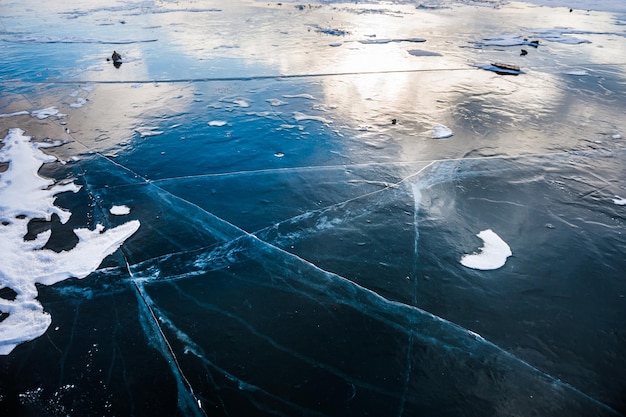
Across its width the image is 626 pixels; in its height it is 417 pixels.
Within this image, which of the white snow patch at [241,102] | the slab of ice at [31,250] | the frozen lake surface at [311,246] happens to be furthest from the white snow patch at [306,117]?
the slab of ice at [31,250]

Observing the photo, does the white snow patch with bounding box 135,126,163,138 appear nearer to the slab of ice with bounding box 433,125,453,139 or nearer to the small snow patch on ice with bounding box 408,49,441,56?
the slab of ice with bounding box 433,125,453,139

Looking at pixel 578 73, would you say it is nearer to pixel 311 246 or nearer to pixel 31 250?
pixel 311 246

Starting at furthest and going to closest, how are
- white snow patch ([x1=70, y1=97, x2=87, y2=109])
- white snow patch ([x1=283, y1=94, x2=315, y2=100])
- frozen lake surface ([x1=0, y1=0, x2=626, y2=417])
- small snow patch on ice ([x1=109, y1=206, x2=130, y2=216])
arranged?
white snow patch ([x1=283, y1=94, x2=315, y2=100]) → white snow patch ([x1=70, y1=97, x2=87, y2=109]) → small snow patch on ice ([x1=109, y1=206, x2=130, y2=216]) → frozen lake surface ([x1=0, y1=0, x2=626, y2=417])

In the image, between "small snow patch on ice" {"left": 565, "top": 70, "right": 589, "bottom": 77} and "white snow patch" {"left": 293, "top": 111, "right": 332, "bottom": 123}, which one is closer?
"white snow patch" {"left": 293, "top": 111, "right": 332, "bottom": 123}

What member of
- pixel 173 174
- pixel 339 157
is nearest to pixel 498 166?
pixel 339 157

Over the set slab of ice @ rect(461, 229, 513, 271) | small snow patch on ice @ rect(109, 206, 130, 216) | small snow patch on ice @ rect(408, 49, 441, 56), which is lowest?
slab of ice @ rect(461, 229, 513, 271)

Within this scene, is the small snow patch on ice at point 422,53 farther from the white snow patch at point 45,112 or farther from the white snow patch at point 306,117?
the white snow patch at point 45,112

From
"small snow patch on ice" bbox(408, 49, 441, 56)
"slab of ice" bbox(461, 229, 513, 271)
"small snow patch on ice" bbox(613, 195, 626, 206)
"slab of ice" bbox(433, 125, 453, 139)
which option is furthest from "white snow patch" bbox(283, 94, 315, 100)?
"small snow patch on ice" bbox(613, 195, 626, 206)

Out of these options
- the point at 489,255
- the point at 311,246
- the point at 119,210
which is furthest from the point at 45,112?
the point at 489,255
